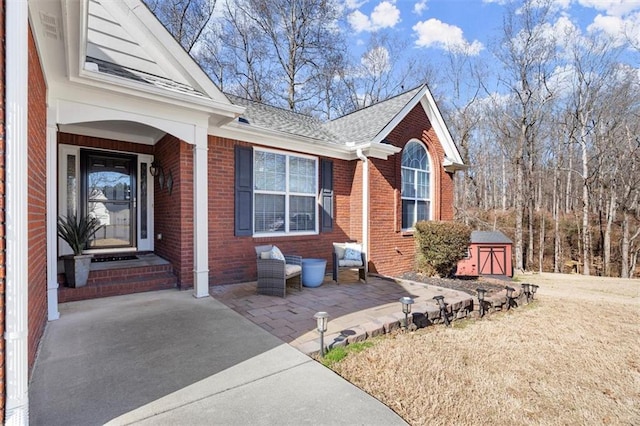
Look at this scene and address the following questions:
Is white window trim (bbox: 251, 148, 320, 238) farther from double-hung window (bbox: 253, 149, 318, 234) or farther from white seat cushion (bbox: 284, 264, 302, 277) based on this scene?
white seat cushion (bbox: 284, 264, 302, 277)

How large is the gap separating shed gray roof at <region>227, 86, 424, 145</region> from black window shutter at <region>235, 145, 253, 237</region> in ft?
2.84

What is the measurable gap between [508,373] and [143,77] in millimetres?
6458

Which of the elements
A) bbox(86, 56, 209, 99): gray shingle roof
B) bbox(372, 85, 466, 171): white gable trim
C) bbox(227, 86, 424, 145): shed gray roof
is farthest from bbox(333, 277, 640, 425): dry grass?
bbox(372, 85, 466, 171): white gable trim

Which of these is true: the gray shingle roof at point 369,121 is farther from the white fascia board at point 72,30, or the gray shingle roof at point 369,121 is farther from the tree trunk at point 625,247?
the tree trunk at point 625,247

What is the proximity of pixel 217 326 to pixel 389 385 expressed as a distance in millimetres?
2298

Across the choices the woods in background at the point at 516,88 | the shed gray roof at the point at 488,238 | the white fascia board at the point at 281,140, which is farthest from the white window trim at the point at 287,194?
the woods in background at the point at 516,88

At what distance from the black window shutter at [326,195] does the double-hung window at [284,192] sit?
176 mm

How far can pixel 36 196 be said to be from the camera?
10.8 feet

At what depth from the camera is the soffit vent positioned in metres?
3.00

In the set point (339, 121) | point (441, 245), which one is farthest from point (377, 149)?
point (339, 121)

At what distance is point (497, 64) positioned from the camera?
15.4 metres

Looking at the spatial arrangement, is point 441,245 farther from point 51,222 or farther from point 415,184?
point 51,222

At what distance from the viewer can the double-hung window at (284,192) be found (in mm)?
6797

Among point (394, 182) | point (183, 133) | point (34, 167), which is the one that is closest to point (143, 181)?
point (183, 133)
